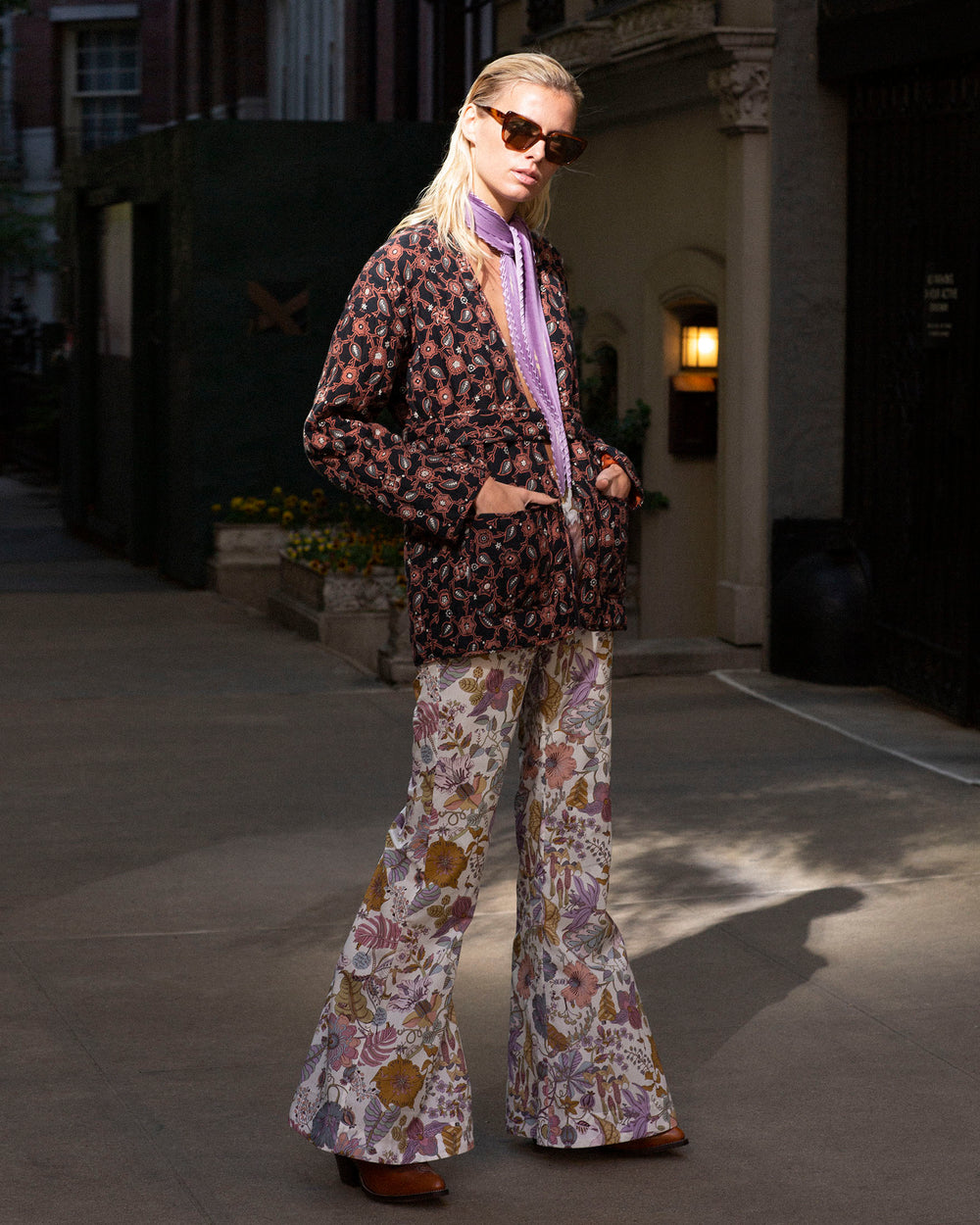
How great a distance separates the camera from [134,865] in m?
6.29

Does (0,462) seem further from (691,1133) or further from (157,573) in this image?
(691,1133)

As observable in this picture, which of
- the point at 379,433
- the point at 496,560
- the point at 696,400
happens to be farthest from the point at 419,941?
the point at 696,400

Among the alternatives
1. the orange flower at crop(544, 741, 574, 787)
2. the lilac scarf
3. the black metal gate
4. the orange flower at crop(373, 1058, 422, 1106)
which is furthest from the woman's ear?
the black metal gate

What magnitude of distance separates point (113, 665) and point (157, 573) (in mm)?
4539

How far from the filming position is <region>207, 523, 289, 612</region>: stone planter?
13148mm

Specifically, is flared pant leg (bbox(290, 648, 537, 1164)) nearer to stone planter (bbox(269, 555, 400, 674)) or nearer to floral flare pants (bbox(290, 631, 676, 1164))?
floral flare pants (bbox(290, 631, 676, 1164))

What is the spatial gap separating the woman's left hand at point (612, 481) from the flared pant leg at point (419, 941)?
13.3 inches

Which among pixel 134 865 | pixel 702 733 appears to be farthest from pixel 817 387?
pixel 134 865

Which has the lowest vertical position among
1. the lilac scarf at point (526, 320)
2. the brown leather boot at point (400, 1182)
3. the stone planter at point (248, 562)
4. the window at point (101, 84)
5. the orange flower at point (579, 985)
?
the brown leather boot at point (400, 1182)

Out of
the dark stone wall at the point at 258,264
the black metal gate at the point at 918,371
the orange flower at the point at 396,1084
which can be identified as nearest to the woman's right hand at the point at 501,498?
the orange flower at the point at 396,1084

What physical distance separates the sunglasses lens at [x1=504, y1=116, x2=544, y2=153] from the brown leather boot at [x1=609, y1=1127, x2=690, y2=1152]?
1.91 metres

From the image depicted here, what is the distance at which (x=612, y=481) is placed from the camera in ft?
12.6

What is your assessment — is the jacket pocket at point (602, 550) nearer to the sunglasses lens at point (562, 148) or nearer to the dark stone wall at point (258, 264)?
the sunglasses lens at point (562, 148)

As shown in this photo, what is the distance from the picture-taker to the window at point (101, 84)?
33156 mm
